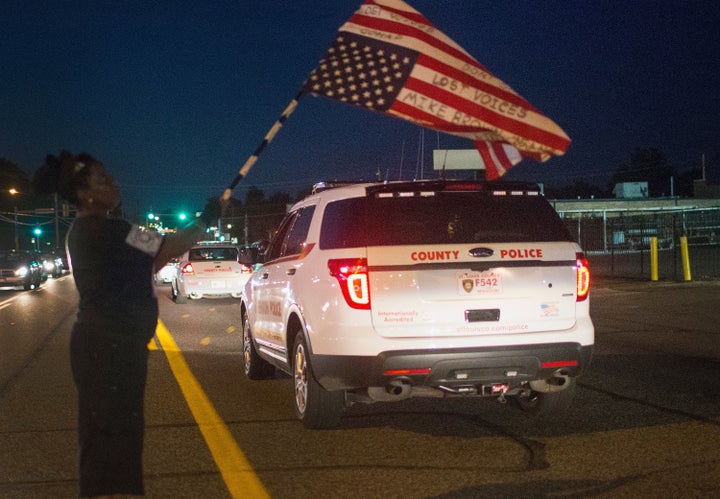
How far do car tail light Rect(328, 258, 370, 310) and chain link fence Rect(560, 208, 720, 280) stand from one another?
62.3 ft

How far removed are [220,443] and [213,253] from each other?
1864 centimetres

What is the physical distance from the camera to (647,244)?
147 feet

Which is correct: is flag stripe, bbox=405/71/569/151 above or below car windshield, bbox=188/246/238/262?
above

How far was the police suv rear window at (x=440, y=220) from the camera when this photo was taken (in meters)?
6.85

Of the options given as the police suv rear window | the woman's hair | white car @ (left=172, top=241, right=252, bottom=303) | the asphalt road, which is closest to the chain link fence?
white car @ (left=172, top=241, right=252, bottom=303)

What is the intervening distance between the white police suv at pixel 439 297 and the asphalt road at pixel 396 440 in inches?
18.6

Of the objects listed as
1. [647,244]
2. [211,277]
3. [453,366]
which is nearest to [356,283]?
[453,366]

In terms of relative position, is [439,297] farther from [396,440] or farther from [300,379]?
[300,379]

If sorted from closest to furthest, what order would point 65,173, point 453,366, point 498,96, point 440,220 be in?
point 65,173, point 453,366, point 440,220, point 498,96

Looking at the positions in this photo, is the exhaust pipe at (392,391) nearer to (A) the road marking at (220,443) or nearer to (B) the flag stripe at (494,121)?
(A) the road marking at (220,443)

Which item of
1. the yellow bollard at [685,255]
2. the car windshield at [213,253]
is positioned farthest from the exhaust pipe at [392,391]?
the yellow bollard at [685,255]

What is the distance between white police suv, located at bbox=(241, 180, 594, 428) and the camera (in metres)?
6.68

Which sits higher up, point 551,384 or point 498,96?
point 498,96

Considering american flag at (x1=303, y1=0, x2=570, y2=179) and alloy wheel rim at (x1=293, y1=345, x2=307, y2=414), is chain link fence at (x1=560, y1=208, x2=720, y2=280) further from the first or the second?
alloy wheel rim at (x1=293, y1=345, x2=307, y2=414)
